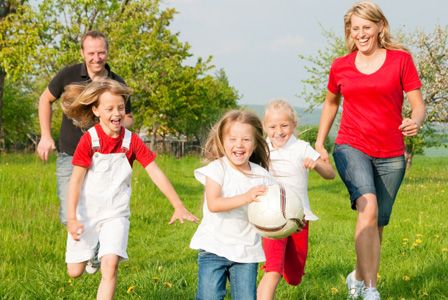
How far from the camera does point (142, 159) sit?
4.96 m

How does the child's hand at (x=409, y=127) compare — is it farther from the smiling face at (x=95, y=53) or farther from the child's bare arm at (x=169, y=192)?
the smiling face at (x=95, y=53)

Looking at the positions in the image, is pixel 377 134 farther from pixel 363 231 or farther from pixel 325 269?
pixel 325 269

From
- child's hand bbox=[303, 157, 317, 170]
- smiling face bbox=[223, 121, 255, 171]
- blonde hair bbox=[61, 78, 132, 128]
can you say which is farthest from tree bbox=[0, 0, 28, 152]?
smiling face bbox=[223, 121, 255, 171]

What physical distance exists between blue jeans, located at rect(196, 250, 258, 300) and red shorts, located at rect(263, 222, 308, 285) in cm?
87

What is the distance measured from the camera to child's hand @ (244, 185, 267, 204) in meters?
4.04

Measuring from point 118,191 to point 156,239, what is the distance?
463cm

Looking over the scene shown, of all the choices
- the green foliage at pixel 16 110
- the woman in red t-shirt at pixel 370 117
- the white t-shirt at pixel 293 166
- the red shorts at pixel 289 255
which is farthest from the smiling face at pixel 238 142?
the green foliage at pixel 16 110

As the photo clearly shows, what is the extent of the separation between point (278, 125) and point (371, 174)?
103 centimetres

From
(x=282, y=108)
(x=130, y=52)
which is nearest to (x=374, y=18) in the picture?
(x=282, y=108)

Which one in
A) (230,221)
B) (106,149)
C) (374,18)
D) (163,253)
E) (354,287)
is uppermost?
(374,18)

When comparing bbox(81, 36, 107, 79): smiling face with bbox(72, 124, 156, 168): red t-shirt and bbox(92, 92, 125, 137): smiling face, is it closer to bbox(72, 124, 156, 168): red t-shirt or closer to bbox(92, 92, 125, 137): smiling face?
bbox(92, 92, 125, 137): smiling face

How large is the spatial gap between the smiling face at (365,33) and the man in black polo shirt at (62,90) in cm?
215

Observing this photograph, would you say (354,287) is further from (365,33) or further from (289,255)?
(365,33)

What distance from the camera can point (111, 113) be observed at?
493 cm
